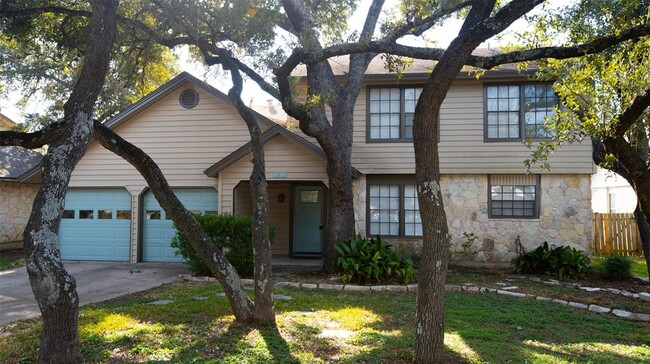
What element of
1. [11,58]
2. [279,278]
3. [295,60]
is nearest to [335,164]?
[279,278]

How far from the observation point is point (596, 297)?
32.1 ft

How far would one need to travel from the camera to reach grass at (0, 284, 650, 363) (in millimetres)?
5516

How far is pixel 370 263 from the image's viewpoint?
425 inches

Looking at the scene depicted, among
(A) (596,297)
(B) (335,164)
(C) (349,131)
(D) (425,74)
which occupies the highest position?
(D) (425,74)

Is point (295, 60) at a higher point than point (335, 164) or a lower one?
higher

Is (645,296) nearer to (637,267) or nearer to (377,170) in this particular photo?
(637,267)

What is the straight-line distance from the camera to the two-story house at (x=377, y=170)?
539 inches

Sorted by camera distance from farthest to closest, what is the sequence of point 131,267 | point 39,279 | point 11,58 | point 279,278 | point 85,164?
point 11,58 < point 85,164 < point 131,267 < point 279,278 < point 39,279

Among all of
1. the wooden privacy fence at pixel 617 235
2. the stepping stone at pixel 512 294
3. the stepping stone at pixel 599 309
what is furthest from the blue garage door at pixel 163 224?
the wooden privacy fence at pixel 617 235

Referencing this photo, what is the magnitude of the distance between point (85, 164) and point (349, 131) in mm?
8169

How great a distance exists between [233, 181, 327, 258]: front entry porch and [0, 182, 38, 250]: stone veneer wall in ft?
31.0

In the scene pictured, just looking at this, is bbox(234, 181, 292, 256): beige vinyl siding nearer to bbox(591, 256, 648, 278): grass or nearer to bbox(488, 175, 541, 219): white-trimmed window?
bbox(488, 175, 541, 219): white-trimmed window

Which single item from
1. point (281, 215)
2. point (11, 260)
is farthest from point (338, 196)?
point (11, 260)

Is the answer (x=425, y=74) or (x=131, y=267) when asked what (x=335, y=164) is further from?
(x=131, y=267)
